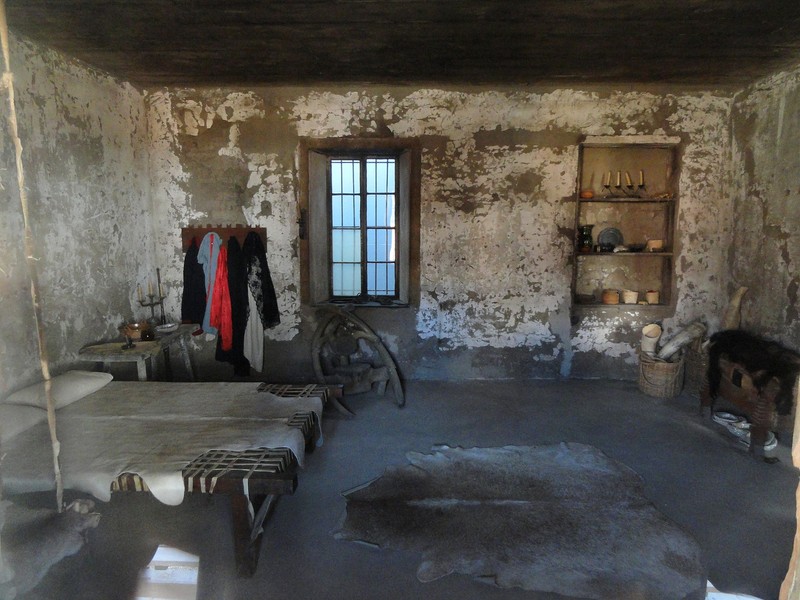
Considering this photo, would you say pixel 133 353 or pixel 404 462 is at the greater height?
pixel 133 353

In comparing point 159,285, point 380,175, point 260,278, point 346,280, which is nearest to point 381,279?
point 346,280

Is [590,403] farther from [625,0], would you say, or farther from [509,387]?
[625,0]

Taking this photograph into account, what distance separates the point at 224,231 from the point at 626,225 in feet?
13.8

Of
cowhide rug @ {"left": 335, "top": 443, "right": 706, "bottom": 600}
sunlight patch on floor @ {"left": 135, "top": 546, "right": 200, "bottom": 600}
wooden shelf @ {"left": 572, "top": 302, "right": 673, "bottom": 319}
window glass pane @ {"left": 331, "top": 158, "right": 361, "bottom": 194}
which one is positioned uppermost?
window glass pane @ {"left": 331, "top": 158, "right": 361, "bottom": 194}

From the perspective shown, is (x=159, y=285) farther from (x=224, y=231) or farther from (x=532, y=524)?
(x=532, y=524)

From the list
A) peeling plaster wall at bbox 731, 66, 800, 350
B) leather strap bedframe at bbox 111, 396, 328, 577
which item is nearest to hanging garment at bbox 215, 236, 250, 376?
leather strap bedframe at bbox 111, 396, 328, 577

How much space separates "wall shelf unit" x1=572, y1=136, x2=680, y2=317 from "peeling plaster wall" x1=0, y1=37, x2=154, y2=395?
436 centimetres

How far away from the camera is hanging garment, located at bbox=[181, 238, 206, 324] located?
5.19 m


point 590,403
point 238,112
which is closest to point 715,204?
point 590,403

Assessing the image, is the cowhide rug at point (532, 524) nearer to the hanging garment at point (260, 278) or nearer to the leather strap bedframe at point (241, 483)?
the leather strap bedframe at point (241, 483)

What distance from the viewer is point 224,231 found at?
17.1 ft

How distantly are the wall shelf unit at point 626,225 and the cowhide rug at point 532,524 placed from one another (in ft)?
7.55

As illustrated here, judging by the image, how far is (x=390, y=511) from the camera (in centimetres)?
295

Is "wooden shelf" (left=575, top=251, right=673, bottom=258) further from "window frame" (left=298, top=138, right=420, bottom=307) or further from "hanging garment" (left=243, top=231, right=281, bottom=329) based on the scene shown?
"hanging garment" (left=243, top=231, right=281, bottom=329)
